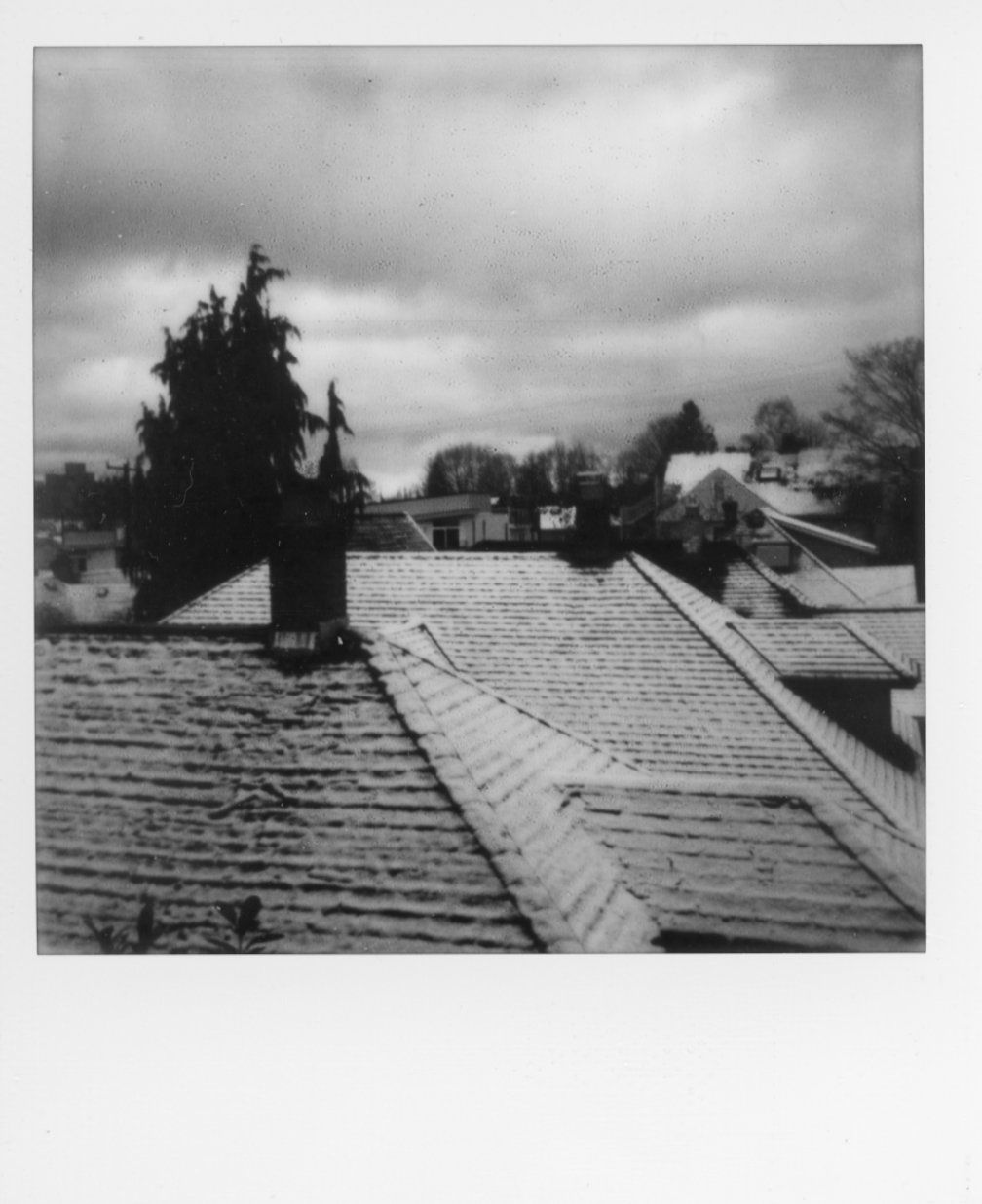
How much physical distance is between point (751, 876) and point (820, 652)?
3.58 feet

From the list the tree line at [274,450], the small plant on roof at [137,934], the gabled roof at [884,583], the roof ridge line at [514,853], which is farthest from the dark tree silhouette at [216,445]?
the gabled roof at [884,583]

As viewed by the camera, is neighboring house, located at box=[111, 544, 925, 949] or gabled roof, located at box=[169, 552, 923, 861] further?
gabled roof, located at box=[169, 552, 923, 861]

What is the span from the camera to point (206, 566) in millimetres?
3625

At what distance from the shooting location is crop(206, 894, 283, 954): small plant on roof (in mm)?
3516

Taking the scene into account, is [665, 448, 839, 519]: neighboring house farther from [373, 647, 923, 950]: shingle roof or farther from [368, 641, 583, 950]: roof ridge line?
[368, 641, 583, 950]: roof ridge line

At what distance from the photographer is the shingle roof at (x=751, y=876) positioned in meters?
3.50

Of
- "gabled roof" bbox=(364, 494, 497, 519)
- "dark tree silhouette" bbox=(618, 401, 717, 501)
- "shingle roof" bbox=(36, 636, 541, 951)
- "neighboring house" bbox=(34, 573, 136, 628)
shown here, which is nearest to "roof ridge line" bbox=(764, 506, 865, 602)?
"dark tree silhouette" bbox=(618, 401, 717, 501)

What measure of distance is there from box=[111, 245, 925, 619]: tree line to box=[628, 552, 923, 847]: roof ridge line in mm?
568

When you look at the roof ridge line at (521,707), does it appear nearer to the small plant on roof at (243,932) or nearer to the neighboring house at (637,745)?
the neighboring house at (637,745)

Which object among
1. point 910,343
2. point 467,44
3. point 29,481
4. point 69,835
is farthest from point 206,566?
point 910,343

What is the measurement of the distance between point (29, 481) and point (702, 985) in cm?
389

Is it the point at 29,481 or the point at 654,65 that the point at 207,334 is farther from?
the point at 654,65

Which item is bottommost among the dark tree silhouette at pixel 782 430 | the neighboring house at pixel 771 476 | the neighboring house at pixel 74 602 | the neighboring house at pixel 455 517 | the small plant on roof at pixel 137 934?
the small plant on roof at pixel 137 934

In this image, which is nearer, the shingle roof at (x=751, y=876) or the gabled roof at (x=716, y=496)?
the shingle roof at (x=751, y=876)
